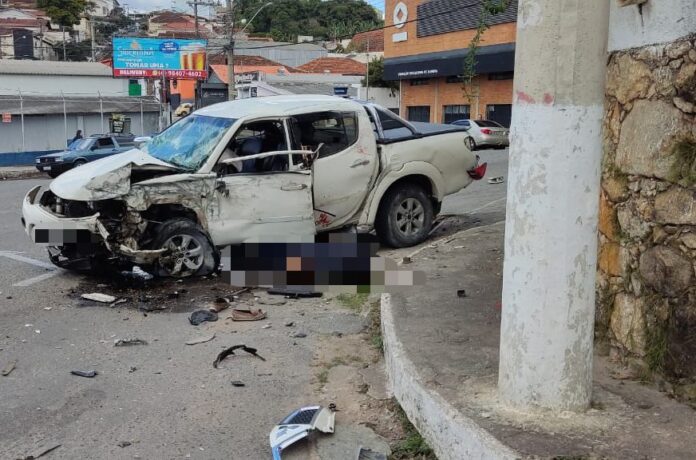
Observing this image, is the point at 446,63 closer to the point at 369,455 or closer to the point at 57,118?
the point at 57,118

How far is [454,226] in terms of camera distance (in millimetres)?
10852

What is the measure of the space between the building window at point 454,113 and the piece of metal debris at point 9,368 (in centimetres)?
3492

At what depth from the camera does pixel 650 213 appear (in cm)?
420

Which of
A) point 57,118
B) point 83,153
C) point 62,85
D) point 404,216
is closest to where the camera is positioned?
point 404,216

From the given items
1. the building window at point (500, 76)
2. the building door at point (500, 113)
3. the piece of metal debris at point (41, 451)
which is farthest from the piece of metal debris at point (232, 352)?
the building window at point (500, 76)

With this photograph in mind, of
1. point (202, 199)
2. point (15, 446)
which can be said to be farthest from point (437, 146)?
point (15, 446)

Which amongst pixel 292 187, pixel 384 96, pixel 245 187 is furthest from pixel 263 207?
pixel 384 96

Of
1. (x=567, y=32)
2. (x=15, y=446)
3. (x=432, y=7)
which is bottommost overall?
(x=15, y=446)

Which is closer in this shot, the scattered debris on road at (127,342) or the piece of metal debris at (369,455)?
the piece of metal debris at (369,455)

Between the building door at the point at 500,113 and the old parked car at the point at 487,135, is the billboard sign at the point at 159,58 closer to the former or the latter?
the building door at the point at 500,113

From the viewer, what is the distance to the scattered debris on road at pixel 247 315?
22.0 feet

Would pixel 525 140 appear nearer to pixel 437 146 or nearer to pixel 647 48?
pixel 647 48

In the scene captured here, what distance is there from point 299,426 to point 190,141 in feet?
15.8

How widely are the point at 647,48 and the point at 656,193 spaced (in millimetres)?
941
